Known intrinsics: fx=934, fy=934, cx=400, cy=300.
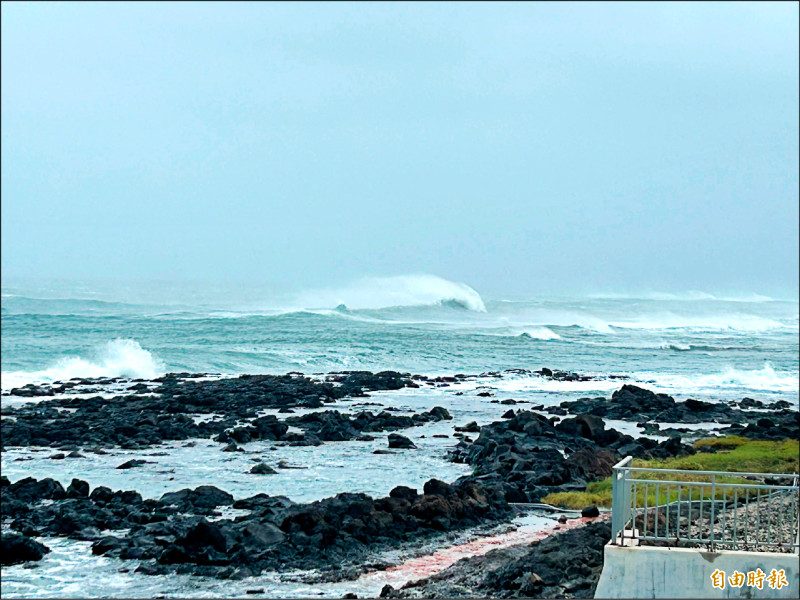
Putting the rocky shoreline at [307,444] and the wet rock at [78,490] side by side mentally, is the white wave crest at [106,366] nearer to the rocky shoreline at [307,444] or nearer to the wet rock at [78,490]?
the rocky shoreline at [307,444]

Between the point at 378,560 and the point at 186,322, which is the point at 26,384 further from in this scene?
the point at 378,560

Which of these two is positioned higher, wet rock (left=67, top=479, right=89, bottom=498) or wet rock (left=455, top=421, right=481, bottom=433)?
wet rock (left=455, top=421, right=481, bottom=433)

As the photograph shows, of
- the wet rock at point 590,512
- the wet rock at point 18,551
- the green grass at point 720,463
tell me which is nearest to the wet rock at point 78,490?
the wet rock at point 18,551

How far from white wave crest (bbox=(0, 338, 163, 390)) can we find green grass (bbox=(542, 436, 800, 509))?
2042cm

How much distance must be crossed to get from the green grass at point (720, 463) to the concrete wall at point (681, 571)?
4.98 m

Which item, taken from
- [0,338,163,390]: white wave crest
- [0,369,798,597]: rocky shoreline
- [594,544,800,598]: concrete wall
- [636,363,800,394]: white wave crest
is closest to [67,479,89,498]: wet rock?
[0,369,798,597]: rocky shoreline

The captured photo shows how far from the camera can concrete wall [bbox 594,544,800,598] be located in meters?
7.93

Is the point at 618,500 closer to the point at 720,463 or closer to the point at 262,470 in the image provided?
the point at 262,470

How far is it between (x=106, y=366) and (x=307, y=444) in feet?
52.9

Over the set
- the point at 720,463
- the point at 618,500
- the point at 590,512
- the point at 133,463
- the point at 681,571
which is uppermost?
the point at 618,500

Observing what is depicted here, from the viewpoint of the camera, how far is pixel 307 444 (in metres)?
21.5

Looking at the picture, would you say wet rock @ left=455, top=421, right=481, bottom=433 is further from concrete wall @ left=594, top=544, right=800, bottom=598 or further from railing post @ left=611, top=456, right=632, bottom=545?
concrete wall @ left=594, top=544, right=800, bottom=598

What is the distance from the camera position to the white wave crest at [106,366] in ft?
112

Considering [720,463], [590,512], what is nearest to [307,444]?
[590,512]
